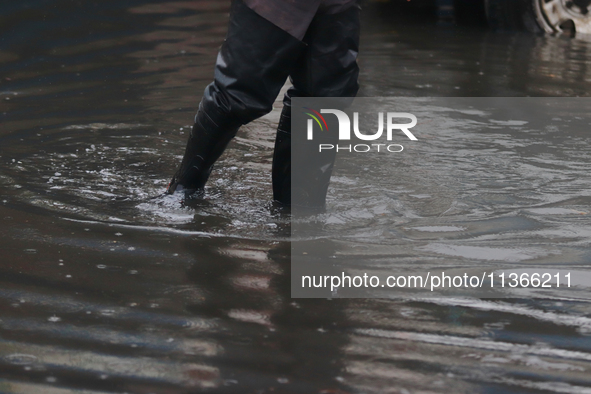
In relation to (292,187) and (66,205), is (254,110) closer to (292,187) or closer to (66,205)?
(292,187)

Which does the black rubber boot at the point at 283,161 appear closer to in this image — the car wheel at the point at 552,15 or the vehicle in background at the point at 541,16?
the vehicle in background at the point at 541,16

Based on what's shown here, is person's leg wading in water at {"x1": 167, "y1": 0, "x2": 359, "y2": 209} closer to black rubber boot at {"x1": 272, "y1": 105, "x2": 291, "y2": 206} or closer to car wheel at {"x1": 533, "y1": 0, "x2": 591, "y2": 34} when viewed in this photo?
black rubber boot at {"x1": 272, "y1": 105, "x2": 291, "y2": 206}

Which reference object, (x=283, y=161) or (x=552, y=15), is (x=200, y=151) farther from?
(x=552, y=15)

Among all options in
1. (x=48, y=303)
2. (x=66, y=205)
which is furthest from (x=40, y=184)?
(x=48, y=303)

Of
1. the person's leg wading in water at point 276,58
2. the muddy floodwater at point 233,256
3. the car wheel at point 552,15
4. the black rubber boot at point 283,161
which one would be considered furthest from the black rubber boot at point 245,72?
the car wheel at point 552,15

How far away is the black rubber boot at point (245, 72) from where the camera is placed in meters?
2.29

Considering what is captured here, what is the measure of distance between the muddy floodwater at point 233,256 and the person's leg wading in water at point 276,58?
1.16 feet

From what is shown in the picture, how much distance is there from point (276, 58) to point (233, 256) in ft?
1.95

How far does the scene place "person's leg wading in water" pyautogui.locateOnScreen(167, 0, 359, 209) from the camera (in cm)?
227

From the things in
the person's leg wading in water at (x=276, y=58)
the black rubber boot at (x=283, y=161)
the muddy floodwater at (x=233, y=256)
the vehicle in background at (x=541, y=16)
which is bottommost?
the muddy floodwater at (x=233, y=256)

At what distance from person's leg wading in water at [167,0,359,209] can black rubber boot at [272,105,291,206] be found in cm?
9

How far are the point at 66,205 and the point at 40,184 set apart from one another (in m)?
0.26

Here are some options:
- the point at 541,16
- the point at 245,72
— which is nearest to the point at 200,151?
the point at 245,72

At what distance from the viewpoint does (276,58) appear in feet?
7.59
